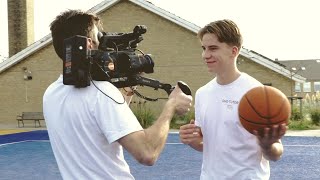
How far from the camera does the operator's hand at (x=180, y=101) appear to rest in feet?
9.00

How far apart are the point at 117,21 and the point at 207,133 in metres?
22.9

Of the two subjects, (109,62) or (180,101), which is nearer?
(109,62)

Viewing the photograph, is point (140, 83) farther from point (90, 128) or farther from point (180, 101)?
point (90, 128)

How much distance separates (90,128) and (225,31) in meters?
1.54

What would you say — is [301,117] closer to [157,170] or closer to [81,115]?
[157,170]

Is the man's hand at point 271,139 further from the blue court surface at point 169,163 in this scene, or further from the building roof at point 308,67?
the building roof at point 308,67

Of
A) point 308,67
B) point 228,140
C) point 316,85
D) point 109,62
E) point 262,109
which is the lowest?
point 316,85

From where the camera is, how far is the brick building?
78.5 ft

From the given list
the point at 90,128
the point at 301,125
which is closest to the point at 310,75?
the point at 301,125

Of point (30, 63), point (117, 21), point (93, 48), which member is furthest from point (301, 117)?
point (93, 48)

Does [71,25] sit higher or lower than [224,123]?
higher

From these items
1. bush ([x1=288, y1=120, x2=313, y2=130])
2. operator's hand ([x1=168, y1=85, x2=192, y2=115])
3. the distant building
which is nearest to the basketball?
operator's hand ([x1=168, y1=85, x2=192, y2=115])

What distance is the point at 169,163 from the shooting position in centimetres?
1127

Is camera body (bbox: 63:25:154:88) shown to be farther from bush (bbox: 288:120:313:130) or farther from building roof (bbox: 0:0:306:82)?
building roof (bbox: 0:0:306:82)
